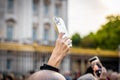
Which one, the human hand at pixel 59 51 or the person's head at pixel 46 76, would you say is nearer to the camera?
the person's head at pixel 46 76

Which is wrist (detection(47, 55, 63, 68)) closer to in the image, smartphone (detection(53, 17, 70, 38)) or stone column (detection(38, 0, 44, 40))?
smartphone (detection(53, 17, 70, 38))

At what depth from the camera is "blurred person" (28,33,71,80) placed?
2.41m

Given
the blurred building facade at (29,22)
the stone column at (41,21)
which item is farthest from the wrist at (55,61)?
the stone column at (41,21)

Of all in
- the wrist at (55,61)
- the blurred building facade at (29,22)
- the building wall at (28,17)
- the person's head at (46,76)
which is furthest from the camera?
the building wall at (28,17)

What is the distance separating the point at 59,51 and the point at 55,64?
100 mm

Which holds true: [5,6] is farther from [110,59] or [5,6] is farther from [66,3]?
[110,59]

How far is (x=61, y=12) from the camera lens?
46969 mm

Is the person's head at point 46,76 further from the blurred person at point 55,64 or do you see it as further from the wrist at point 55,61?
the wrist at point 55,61

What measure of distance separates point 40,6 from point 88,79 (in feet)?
138

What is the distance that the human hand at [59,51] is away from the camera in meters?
2.62

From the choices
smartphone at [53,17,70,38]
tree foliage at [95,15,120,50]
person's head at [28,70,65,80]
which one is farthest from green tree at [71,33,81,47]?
person's head at [28,70,65,80]

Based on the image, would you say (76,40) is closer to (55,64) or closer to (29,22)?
(29,22)

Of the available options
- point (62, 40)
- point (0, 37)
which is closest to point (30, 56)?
point (0, 37)

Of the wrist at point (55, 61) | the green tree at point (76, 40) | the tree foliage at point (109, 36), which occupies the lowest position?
the green tree at point (76, 40)
